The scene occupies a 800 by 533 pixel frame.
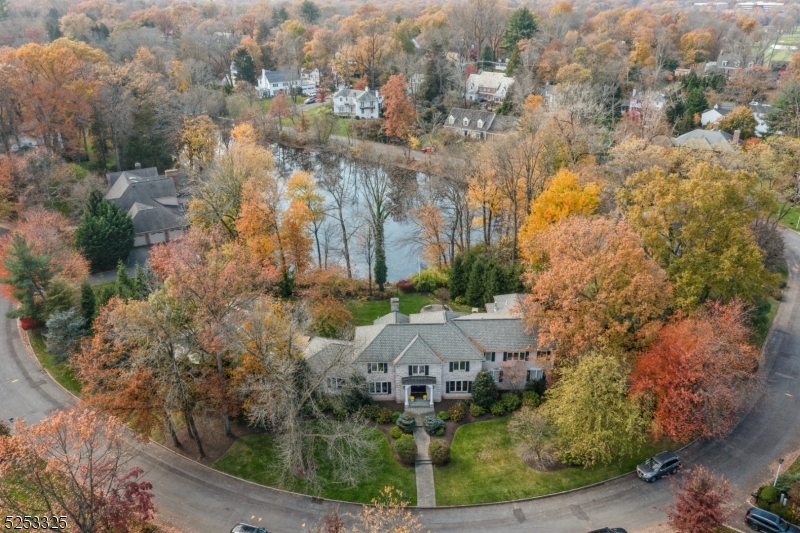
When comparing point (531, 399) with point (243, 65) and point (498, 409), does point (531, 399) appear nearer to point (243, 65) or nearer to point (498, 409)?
point (498, 409)

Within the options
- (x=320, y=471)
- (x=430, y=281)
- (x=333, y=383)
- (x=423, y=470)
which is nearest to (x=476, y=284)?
(x=430, y=281)

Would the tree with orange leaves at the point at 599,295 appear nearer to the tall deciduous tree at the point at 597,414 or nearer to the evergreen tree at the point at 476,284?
the tall deciduous tree at the point at 597,414

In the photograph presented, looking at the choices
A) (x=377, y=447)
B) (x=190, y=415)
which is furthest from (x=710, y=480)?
(x=190, y=415)

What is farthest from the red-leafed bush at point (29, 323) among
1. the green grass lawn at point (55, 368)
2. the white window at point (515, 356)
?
the white window at point (515, 356)

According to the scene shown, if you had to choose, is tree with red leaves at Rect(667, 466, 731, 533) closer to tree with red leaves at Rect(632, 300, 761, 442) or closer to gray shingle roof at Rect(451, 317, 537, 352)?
tree with red leaves at Rect(632, 300, 761, 442)

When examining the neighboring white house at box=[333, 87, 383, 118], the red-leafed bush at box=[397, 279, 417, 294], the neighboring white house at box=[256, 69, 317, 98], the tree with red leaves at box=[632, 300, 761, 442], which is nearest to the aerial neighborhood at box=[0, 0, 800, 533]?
the tree with red leaves at box=[632, 300, 761, 442]

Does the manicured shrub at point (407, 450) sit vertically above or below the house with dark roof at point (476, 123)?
below
